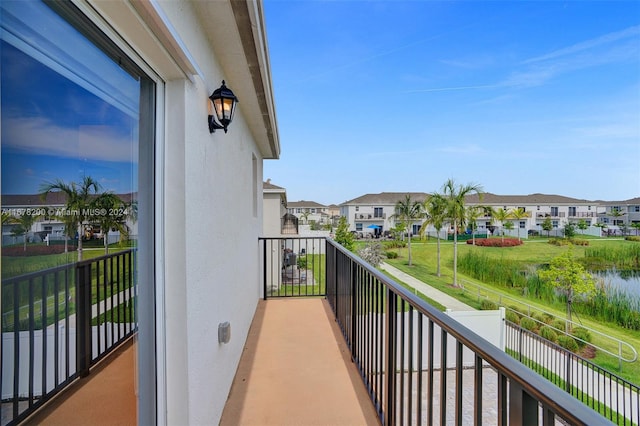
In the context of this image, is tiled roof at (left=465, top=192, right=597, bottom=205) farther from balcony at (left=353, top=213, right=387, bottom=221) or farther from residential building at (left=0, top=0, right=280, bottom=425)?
residential building at (left=0, top=0, right=280, bottom=425)

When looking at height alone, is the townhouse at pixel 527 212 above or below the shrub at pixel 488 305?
above

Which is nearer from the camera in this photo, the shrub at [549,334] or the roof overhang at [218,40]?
the roof overhang at [218,40]

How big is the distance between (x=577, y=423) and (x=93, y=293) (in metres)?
1.36

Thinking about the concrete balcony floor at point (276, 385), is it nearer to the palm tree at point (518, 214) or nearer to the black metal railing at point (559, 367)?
the black metal railing at point (559, 367)

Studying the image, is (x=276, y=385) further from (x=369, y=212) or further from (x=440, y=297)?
(x=369, y=212)

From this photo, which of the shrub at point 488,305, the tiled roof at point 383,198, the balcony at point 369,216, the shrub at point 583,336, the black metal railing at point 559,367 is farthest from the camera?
the tiled roof at point 383,198

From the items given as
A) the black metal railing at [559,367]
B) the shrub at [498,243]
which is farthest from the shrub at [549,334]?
the shrub at [498,243]

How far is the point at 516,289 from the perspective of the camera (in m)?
18.6

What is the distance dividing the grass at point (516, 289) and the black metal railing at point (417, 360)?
36.9 feet

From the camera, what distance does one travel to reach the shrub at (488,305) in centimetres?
1363

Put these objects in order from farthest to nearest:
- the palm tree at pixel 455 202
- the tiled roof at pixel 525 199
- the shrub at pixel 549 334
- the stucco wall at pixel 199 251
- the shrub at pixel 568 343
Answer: the tiled roof at pixel 525 199, the palm tree at pixel 455 202, the shrub at pixel 549 334, the shrub at pixel 568 343, the stucco wall at pixel 199 251

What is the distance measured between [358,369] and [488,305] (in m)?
14.0

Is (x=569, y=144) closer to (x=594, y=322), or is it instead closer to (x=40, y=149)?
(x=594, y=322)

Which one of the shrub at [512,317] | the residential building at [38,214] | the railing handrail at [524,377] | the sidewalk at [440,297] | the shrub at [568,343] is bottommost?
the shrub at [568,343]
